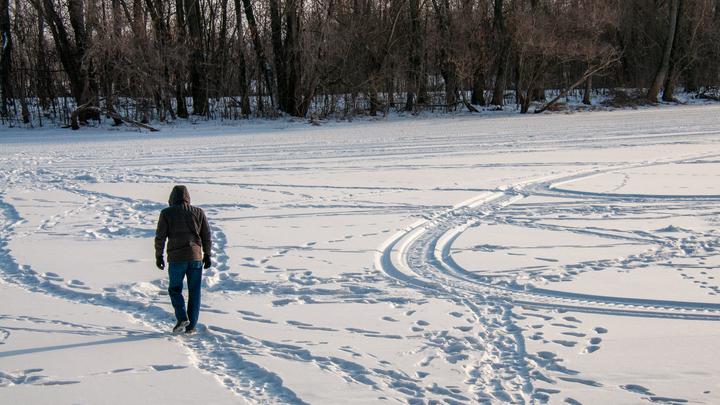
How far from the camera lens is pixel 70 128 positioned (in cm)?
2664

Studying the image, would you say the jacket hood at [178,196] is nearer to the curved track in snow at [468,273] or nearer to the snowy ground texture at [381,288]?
the snowy ground texture at [381,288]

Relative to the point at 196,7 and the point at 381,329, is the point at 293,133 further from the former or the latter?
the point at 381,329

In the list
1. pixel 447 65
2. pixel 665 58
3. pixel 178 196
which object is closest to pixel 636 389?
pixel 178 196

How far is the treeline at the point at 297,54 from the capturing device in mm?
26516

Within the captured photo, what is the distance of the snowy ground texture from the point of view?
3.57 meters

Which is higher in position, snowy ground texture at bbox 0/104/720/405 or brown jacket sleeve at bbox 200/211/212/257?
brown jacket sleeve at bbox 200/211/212/257

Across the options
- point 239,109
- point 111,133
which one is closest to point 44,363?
point 111,133

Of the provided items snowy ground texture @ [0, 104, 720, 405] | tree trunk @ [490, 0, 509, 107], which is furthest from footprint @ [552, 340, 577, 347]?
tree trunk @ [490, 0, 509, 107]

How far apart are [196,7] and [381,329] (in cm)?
3051

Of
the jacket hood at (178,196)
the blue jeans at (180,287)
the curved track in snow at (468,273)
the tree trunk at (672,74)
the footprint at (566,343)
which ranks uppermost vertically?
the tree trunk at (672,74)

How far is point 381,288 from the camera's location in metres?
5.23

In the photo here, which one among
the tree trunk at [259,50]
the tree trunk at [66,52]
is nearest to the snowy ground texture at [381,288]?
the tree trunk at [66,52]

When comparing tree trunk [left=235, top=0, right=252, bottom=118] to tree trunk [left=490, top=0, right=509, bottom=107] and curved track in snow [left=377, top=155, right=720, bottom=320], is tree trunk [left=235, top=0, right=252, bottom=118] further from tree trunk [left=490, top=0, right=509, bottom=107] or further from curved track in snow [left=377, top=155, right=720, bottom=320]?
curved track in snow [left=377, top=155, right=720, bottom=320]

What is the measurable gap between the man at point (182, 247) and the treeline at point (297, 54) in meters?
23.0
